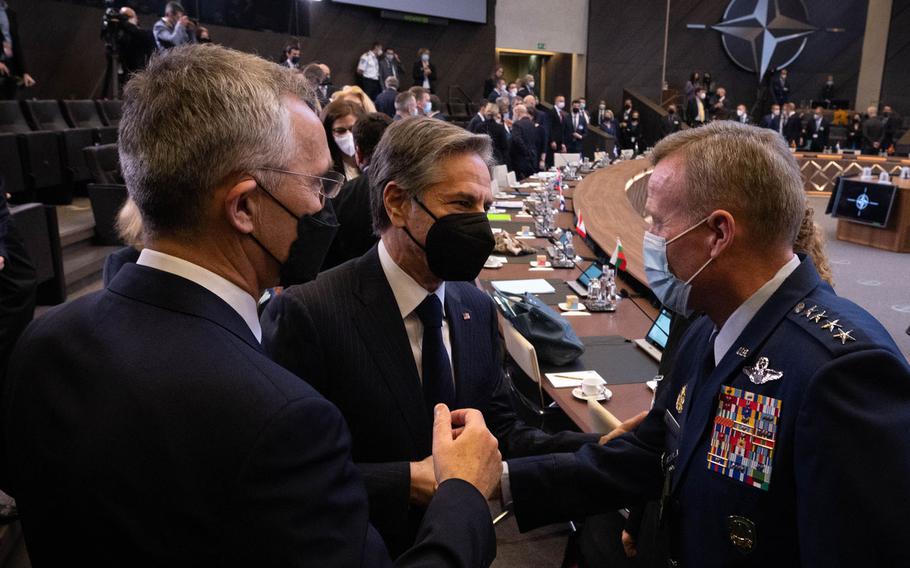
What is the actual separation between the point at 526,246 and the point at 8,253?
345 cm

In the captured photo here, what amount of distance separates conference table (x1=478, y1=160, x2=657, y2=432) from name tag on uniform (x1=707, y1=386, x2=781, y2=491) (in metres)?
1.00

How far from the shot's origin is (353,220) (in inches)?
124

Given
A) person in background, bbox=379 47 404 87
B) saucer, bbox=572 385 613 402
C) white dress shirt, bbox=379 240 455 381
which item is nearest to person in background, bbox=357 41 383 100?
person in background, bbox=379 47 404 87

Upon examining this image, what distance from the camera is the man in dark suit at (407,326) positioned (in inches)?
61.6

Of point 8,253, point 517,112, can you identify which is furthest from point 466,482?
point 517,112

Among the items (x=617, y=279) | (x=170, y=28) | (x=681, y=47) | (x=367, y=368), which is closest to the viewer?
(x=367, y=368)

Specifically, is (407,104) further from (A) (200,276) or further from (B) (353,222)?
(A) (200,276)

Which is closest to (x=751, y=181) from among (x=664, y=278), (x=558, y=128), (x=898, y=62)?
(x=664, y=278)

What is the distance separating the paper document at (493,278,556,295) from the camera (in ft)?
13.1

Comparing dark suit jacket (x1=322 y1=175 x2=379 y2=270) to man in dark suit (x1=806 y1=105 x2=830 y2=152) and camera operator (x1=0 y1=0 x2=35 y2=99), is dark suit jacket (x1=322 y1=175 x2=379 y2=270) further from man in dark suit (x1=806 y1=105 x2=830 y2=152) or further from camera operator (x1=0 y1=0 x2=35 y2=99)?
man in dark suit (x1=806 y1=105 x2=830 y2=152)

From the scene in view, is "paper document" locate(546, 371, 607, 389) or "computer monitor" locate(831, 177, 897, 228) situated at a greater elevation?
"paper document" locate(546, 371, 607, 389)

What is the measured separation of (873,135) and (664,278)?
1721 cm

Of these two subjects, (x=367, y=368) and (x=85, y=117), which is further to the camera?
(x=85, y=117)

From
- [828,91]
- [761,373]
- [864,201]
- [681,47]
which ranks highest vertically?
[681,47]
